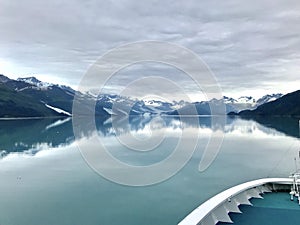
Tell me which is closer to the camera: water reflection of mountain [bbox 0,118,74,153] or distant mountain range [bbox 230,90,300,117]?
water reflection of mountain [bbox 0,118,74,153]

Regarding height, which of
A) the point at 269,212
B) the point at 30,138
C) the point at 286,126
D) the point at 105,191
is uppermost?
the point at 286,126

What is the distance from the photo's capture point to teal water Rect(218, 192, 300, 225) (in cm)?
704

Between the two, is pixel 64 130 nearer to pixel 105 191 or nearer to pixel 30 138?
pixel 30 138

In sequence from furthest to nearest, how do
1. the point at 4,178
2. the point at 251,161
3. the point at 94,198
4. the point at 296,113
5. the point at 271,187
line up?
the point at 296,113
the point at 251,161
the point at 4,178
the point at 94,198
the point at 271,187

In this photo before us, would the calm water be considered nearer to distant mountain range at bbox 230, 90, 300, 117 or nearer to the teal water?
the teal water

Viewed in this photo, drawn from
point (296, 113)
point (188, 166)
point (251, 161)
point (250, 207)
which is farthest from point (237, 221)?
point (296, 113)

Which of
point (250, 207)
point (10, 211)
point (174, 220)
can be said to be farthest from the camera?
point (10, 211)

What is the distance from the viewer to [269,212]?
7.59m

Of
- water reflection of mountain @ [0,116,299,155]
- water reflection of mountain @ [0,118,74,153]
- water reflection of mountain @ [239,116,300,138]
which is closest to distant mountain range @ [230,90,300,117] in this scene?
water reflection of mountain @ [239,116,300,138]

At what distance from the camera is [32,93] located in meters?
196

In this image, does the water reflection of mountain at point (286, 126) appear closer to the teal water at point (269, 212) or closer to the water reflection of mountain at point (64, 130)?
the water reflection of mountain at point (64, 130)

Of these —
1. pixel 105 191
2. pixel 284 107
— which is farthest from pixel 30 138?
pixel 284 107

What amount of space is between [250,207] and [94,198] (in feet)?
25.7

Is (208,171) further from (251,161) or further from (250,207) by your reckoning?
(250,207)
